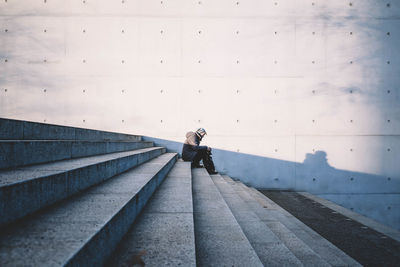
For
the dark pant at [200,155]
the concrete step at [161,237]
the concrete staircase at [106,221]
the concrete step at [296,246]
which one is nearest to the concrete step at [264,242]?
the concrete staircase at [106,221]

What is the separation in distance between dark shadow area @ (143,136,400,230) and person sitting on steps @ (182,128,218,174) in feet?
3.75

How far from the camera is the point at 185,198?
84.9 inches

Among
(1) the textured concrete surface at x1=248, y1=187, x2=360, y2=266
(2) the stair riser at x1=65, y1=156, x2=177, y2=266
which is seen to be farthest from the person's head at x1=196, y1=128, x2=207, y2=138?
(2) the stair riser at x1=65, y1=156, x2=177, y2=266

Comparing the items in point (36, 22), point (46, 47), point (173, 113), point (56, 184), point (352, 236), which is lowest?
point (352, 236)

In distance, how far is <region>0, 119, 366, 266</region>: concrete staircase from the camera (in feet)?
3.03

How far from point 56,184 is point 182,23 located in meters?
5.95

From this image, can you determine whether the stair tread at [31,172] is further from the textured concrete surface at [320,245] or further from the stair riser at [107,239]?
the textured concrete surface at [320,245]

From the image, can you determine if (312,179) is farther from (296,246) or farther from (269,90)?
(296,246)

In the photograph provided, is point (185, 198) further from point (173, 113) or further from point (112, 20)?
point (112, 20)

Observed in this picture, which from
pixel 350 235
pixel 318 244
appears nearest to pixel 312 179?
pixel 350 235

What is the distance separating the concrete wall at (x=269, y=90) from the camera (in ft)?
20.1

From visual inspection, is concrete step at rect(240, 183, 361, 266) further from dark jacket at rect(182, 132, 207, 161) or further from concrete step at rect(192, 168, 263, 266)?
dark jacket at rect(182, 132, 207, 161)

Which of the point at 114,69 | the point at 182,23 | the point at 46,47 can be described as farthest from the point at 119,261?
the point at 46,47

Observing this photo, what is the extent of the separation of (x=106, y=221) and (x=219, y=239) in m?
0.84
